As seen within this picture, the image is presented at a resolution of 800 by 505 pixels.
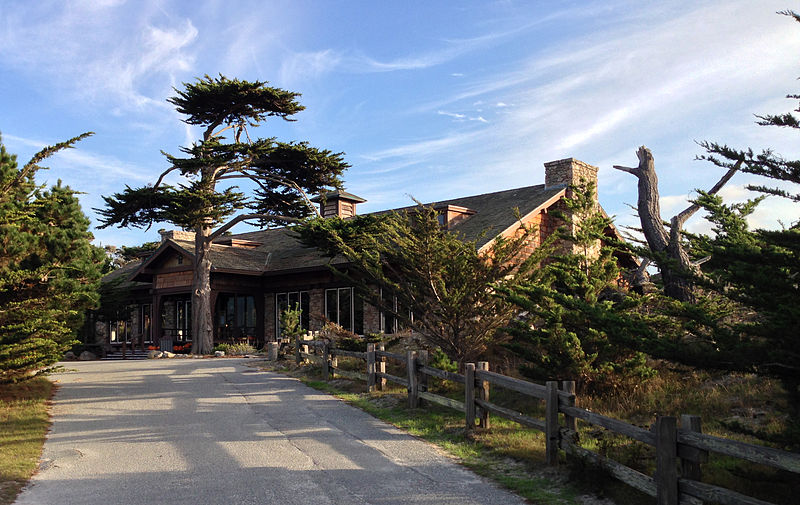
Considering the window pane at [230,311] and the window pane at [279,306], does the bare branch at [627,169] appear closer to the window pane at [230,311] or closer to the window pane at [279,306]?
the window pane at [279,306]

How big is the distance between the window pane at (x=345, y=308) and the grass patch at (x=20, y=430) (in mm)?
13077

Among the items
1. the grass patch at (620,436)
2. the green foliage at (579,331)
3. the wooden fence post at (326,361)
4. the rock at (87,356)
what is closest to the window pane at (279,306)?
the rock at (87,356)

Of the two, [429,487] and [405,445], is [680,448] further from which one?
[405,445]

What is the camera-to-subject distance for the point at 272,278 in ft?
105

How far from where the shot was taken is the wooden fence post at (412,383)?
500 inches

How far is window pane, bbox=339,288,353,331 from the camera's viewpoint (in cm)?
2866

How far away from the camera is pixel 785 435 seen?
5547 mm

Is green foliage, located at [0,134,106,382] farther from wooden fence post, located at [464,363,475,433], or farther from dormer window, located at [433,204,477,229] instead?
dormer window, located at [433,204,477,229]

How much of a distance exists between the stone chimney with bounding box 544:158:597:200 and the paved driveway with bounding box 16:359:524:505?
50.5 feet

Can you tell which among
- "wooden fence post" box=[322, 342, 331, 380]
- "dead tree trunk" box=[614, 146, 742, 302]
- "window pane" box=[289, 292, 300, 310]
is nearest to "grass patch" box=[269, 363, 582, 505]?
"wooden fence post" box=[322, 342, 331, 380]

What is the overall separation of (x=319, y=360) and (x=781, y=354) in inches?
605

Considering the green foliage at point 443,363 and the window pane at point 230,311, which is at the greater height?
the window pane at point 230,311

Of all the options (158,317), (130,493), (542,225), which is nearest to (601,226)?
(130,493)

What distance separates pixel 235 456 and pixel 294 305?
22.3 meters
